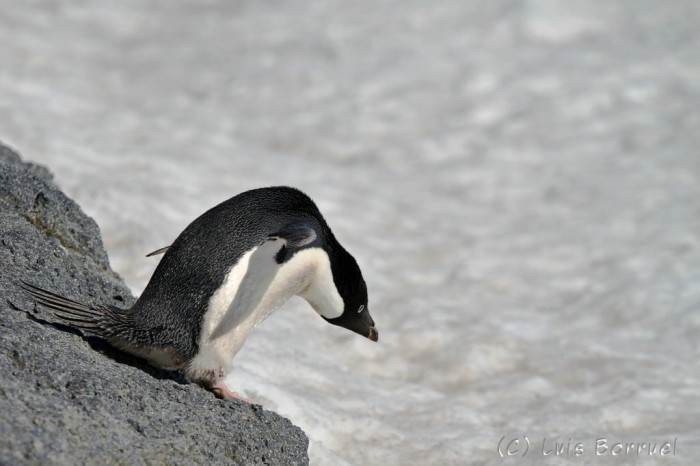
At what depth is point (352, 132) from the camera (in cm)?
1075

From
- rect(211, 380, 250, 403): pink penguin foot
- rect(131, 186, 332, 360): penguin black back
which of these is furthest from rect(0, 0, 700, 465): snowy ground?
rect(131, 186, 332, 360): penguin black back

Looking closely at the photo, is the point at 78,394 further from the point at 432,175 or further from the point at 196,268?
the point at 432,175

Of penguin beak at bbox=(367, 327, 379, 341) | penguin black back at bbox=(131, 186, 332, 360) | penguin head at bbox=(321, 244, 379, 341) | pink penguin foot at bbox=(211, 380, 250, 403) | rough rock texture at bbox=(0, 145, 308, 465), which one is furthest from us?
penguin beak at bbox=(367, 327, 379, 341)

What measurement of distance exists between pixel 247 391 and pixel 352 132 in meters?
6.24

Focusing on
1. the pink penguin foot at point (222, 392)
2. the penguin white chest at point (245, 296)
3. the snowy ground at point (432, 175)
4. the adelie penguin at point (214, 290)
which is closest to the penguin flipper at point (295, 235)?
the adelie penguin at point (214, 290)

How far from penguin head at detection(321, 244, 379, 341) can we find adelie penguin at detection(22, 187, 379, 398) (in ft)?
0.53

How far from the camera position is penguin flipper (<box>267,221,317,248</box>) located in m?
3.62

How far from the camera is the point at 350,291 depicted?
427 cm

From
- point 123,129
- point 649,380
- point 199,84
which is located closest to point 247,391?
point 649,380

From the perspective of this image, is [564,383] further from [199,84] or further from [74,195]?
[199,84]

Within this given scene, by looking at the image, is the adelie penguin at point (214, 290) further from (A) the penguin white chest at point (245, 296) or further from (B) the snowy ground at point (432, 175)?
(B) the snowy ground at point (432, 175)

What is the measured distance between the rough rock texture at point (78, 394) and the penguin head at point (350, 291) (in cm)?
76

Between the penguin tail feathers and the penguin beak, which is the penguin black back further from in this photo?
the penguin beak

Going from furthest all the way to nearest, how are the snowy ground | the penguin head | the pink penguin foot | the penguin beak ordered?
1. the snowy ground
2. the penguin beak
3. the penguin head
4. the pink penguin foot
